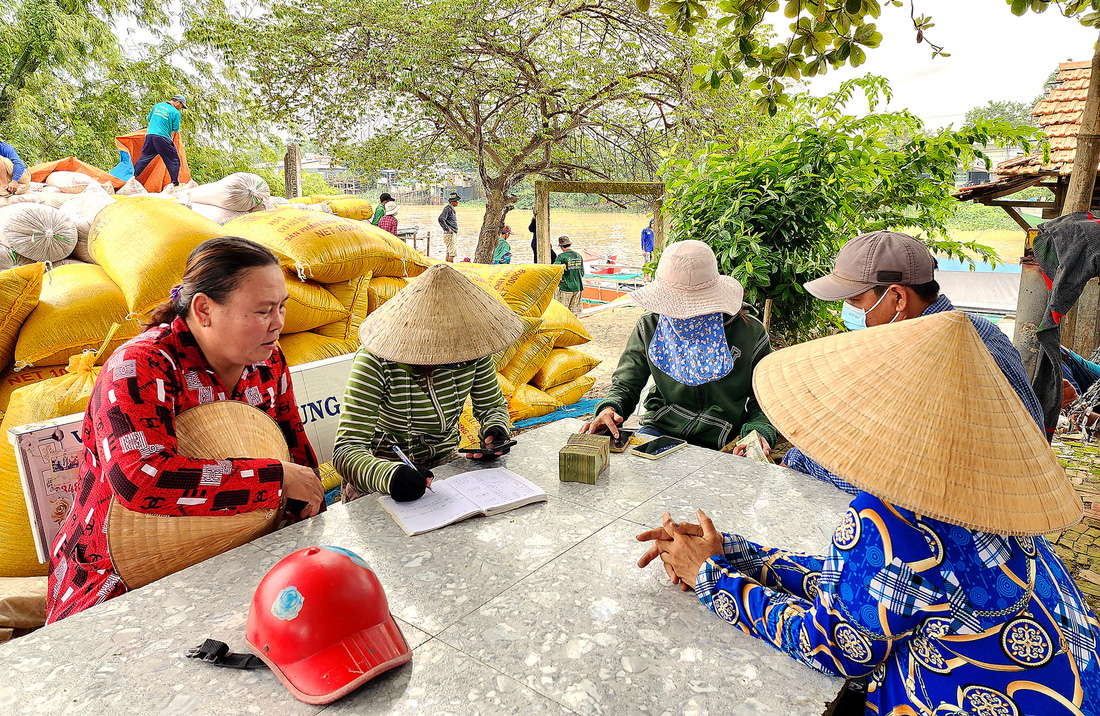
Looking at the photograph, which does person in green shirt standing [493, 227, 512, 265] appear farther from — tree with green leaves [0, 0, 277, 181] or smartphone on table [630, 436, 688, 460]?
smartphone on table [630, 436, 688, 460]

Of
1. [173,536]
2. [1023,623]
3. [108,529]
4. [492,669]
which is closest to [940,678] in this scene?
[1023,623]

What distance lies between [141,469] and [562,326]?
320cm

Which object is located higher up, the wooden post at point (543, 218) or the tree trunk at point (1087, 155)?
the tree trunk at point (1087, 155)

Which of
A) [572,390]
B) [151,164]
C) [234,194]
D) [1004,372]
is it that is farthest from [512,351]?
[151,164]

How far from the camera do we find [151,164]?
5.33 metres

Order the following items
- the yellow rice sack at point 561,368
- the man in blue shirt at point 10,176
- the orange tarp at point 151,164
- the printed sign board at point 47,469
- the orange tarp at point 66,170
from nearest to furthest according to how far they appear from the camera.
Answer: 1. the printed sign board at point 47,469
2. the man in blue shirt at point 10,176
3. the yellow rice sack at point 561,368
4. the orange tarp at point 66,170
5. the orange tarp at point 151,164

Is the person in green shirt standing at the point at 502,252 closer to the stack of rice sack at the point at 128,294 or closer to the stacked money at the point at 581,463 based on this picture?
the stack of rice sack at the point at 128,294

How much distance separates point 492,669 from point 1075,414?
3.42 metres

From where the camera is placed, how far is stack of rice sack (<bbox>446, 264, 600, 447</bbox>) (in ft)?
12.9

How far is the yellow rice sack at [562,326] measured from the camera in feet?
14.1

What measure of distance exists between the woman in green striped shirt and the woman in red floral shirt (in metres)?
0.20

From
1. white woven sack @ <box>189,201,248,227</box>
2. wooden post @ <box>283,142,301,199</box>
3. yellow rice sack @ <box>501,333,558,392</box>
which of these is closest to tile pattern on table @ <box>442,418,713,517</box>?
yellow rice sack @ <box>501,333,558,392</box>

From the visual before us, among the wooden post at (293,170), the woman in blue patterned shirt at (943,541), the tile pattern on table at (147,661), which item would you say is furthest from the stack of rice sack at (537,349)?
the wooden post at (293,170)

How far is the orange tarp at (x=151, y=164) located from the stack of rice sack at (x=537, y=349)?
9.89 ft
